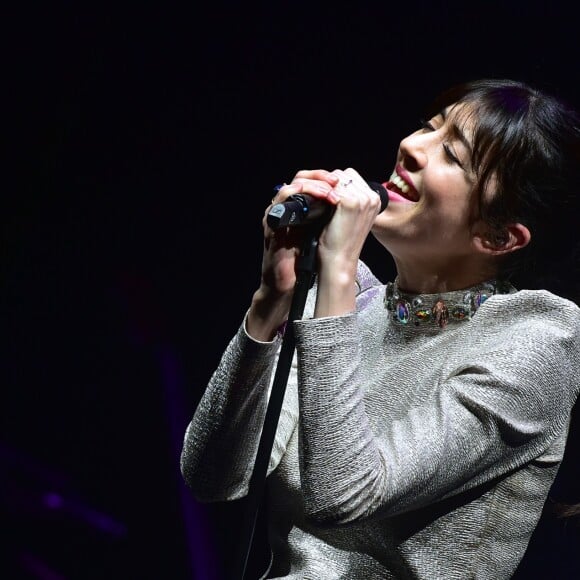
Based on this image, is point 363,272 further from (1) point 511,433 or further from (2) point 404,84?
(2) point 404,84

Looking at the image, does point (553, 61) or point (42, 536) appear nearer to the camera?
point (553, 61)

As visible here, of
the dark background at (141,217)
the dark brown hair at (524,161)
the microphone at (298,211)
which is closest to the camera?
the microphone at (298,211)

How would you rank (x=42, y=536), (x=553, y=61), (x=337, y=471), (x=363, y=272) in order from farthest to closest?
1. (x=42, y=536)
2. (x=553, y=61)
3. (x=363, y=272)
4. (x=337, y=471)

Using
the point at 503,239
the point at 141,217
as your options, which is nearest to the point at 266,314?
the point at 503,239

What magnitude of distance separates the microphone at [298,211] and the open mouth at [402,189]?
6.8 inches

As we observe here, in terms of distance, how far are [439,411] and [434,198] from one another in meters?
0.32

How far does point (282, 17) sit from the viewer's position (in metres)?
1.98

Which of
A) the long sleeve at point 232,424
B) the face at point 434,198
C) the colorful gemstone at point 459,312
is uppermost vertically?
the face at point 434,198

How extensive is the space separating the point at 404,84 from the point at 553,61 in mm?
368

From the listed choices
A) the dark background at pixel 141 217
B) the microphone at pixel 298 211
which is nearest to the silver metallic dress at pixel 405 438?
the microphone at pixel 298 211

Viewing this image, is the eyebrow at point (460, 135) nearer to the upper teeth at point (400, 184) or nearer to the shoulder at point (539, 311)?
the upper teeth at point (400, 184)

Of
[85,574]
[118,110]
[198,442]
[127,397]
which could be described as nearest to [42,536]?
[85,574]

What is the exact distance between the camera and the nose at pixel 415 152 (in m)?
1.19

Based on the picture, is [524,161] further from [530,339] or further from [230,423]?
[230,423]
